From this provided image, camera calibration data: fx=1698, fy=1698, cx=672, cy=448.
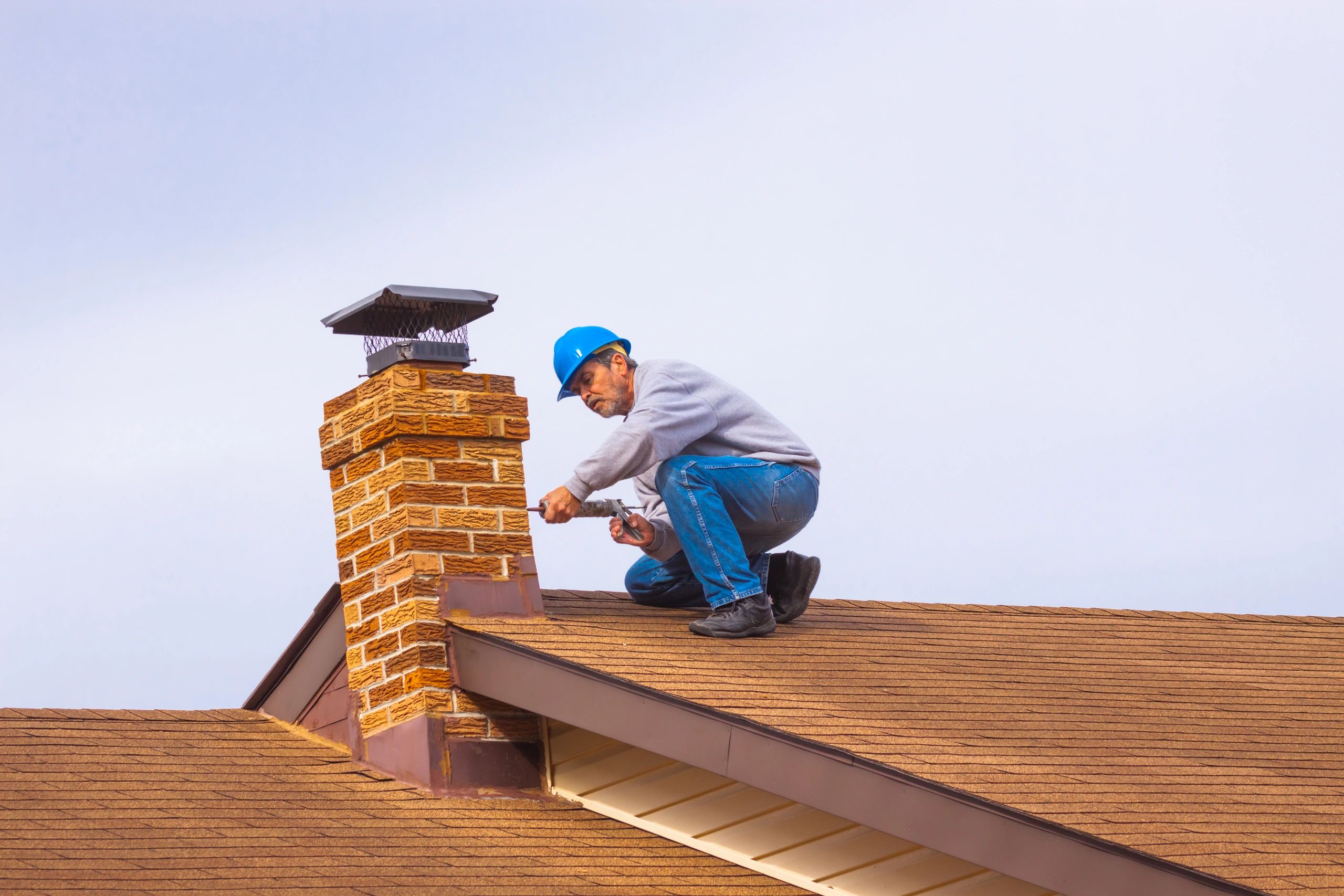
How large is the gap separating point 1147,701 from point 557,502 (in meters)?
2.89

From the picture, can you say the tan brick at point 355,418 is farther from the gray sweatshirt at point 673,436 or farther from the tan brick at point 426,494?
the gray sweatshirt at point 673,436

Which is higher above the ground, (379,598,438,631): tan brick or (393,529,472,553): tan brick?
(393,529,472,553): tan brick

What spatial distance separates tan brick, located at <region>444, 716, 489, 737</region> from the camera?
7086 mm

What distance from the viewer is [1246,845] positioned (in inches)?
230

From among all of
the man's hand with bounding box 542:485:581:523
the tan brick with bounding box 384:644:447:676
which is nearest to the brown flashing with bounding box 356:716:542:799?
the tan brick with bounding box 384:644:447:676

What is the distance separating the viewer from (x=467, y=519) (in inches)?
296

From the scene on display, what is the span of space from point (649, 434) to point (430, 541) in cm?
106

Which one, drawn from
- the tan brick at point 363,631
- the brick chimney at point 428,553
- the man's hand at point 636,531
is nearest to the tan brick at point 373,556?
the brick chimney at point 428,553

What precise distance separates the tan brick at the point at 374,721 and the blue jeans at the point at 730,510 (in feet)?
4.86

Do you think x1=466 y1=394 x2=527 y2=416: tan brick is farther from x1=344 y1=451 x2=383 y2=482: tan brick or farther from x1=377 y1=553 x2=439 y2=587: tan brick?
x1=377 y1=553 x2=439 y2=587: tan brick

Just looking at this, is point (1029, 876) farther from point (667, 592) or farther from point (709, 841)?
point (667, 592)

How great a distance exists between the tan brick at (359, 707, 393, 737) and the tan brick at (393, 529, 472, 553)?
697mm

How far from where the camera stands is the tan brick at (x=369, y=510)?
7547 millimetres

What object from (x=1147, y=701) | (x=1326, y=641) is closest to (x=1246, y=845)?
(x=1147, y=701)
